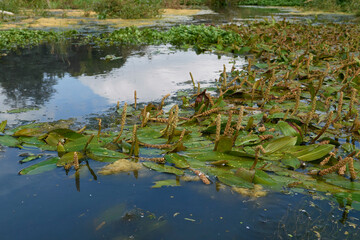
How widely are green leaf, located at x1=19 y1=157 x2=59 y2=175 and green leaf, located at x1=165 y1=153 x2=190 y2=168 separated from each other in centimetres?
66

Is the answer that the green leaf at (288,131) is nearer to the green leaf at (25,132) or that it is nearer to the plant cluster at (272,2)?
the green leaf at (25,132)

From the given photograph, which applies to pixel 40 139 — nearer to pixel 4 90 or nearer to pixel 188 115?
pixel 188 115

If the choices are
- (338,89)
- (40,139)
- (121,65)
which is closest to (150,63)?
(121,65)

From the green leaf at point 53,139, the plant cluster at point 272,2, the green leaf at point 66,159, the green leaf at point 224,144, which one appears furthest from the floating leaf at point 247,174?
the plant cluster at point 272,2

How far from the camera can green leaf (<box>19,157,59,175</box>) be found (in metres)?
1.86

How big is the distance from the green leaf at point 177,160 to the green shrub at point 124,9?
444 inches

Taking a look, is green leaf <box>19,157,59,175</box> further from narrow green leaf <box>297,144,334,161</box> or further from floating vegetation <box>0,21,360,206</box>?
narrow green leaf <box>297,144,334,161</box>

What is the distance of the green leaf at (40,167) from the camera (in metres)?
1.86

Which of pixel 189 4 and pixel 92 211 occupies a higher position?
pixel 189 4

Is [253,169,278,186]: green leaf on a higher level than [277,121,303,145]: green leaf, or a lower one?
lower

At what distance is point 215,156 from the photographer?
78.7 inches

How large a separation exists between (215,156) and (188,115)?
36.8 inches

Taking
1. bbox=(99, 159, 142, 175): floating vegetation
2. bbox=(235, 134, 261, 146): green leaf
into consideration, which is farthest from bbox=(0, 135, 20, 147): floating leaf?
bbox=(235, 134, 261, 146): green leaf

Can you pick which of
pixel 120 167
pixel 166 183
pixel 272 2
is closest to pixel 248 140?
pixel 166 183
